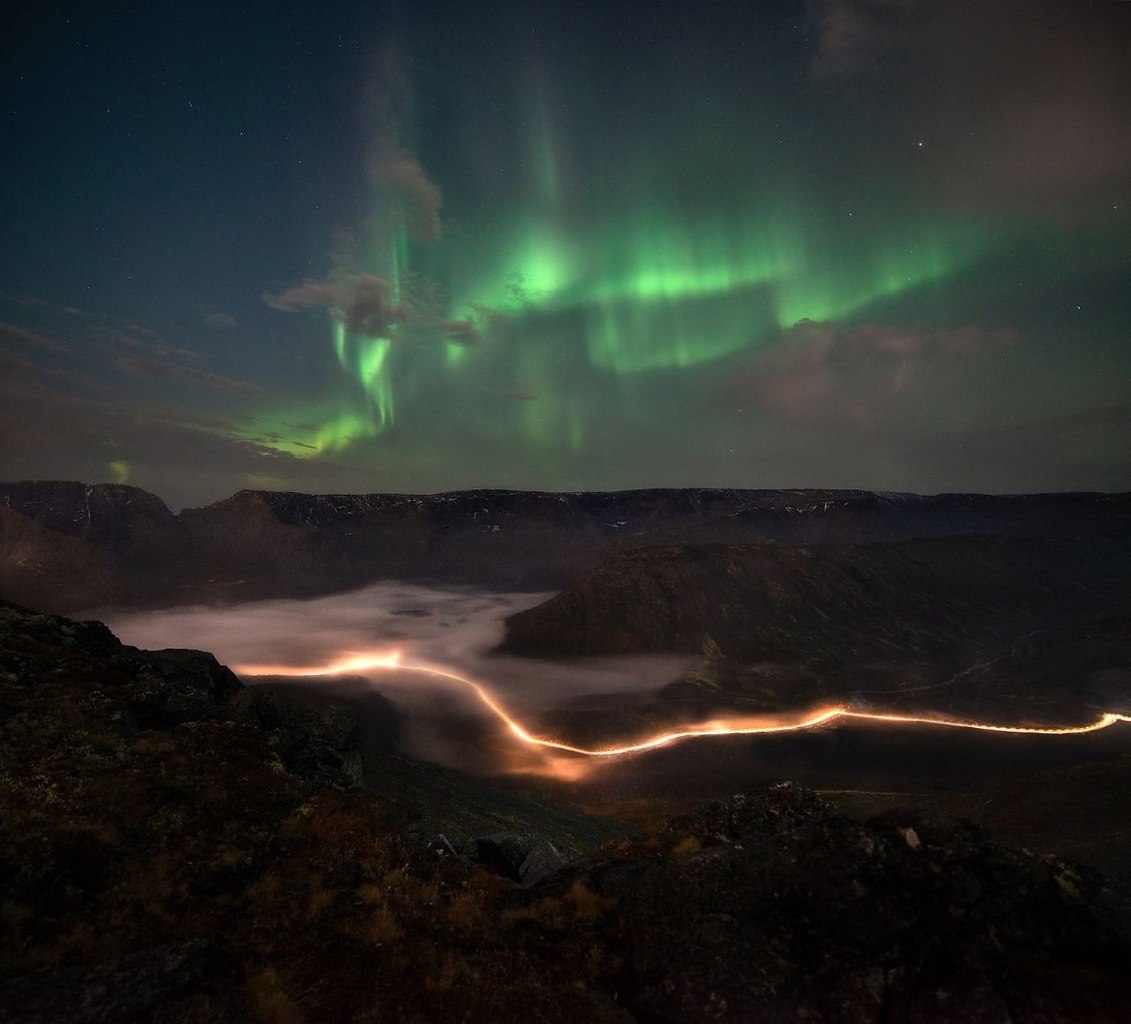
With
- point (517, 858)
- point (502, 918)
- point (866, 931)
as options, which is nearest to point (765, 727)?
point (517, 858)

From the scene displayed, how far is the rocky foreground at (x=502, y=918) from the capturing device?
10016 mm

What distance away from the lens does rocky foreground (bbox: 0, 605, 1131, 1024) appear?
1002 centimetres

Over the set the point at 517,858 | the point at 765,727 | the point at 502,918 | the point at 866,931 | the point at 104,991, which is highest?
the point at 104,991

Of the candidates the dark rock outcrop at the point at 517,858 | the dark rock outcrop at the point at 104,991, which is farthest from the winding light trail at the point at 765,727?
the dark rock outcrop at the point at 104,991

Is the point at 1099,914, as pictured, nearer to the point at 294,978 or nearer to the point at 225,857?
the point at 294,978

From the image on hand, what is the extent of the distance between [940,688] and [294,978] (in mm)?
244067

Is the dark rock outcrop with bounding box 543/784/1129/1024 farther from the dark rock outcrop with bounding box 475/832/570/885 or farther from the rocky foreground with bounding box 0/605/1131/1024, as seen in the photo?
the dark rock outcrop with bounding box 475/832/570/885

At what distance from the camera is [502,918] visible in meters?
13.5

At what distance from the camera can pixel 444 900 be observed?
1423 centimetres

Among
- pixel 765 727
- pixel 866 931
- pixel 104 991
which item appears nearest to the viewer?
pixel 104 991

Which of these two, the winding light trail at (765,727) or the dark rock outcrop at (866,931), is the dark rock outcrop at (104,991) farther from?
the winding light trail at (765,727)

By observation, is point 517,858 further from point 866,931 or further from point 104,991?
point 104,991

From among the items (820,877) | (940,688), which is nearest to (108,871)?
(820,877)

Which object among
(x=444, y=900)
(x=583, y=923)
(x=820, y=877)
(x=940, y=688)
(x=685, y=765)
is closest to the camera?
(x=820, y=877)
